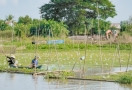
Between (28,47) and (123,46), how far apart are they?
28.5 feet

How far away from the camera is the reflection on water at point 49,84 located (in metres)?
15.1

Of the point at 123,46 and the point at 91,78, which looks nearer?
the point at 91,78

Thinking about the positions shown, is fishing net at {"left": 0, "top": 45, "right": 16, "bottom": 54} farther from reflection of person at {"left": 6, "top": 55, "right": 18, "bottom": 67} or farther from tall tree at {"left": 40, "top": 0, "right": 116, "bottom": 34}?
tall tree at {"left": 40, "top": 0, "right": 116, "bottom": 34}

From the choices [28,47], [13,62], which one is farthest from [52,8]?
[13,62]

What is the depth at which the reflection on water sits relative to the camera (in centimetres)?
1509

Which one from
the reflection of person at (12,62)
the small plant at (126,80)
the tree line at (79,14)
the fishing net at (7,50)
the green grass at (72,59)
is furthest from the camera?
the tree line at (79,14)

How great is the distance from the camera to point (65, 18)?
55.6 meters

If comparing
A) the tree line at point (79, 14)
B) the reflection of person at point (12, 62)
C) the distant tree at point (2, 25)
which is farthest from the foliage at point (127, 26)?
the reflection of person at point (12, 62)

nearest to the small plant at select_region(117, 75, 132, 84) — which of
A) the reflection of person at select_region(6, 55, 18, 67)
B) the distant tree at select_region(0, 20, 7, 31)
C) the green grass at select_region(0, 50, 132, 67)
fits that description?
the green grass at select_region(0, 50, 132, 67)

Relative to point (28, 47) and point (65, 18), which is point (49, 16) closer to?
point (65, 18)

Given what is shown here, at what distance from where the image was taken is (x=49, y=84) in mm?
16047

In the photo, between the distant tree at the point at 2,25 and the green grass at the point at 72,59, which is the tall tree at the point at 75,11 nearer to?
the distant tree at the point at 2,25

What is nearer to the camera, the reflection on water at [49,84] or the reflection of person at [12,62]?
the reflection on water at [49,84]

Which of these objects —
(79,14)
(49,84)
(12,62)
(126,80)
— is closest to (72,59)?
(12,62)
